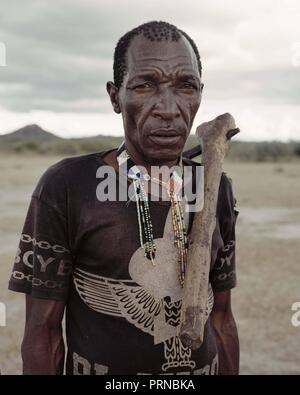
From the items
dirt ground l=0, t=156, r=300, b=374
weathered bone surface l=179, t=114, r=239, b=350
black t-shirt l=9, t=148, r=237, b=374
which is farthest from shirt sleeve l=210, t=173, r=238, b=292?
dirt ground l=0, t=156, r=300, b=374

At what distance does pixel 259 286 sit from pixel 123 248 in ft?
22.2

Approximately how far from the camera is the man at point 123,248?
1.90m

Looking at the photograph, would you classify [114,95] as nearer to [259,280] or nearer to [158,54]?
[158,54]

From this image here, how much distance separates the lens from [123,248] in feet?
6.34

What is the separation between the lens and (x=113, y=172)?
201 cm

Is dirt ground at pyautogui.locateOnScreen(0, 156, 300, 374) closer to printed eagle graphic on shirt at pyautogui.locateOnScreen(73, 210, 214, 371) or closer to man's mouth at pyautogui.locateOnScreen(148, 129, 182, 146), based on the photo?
printed eagle graphic on shirt at pyautogui.locateOnScreen(73, 210, 214, 371)

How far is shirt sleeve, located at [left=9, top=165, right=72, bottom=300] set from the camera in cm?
191

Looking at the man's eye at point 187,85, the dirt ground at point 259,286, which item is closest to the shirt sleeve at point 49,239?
the man's eye at point 187,85

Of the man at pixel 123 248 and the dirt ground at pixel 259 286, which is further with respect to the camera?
the dirt ground at pixel 259 286

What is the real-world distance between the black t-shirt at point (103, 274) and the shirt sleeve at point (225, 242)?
0.84 feet

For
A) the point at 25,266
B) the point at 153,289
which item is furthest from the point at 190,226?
the point at 25,266

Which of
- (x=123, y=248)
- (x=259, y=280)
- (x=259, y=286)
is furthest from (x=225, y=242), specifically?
(x=259, y=280)

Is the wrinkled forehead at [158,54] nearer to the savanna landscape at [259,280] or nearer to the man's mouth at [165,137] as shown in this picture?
the man's mouth at [165,137]

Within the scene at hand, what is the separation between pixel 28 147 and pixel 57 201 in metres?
49.9
